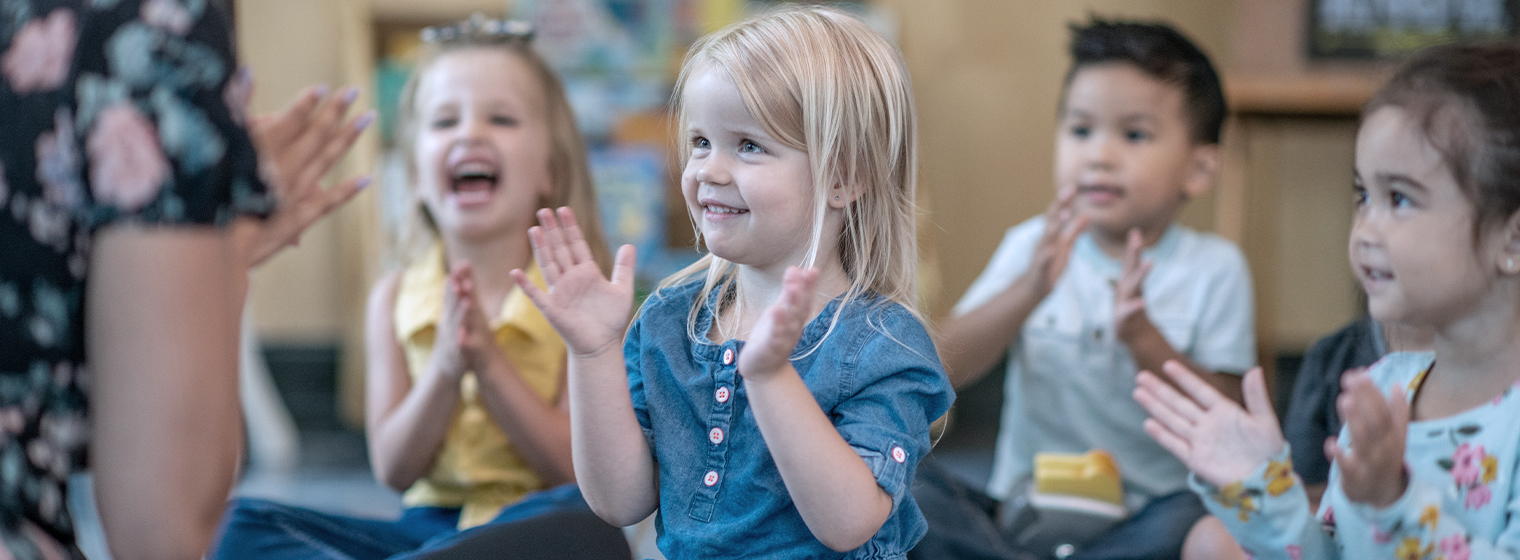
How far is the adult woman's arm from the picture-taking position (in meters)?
0.59

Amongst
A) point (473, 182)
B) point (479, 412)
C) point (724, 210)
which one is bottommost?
point (479, 412)

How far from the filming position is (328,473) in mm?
2309

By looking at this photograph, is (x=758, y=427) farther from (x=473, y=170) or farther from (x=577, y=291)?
(x=473, y=170)

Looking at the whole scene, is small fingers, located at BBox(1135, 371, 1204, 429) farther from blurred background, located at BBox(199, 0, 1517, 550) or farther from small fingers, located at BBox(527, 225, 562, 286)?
blurred background, located at BBox(199, 0, 1517, 550)

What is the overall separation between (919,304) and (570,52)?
193 cm

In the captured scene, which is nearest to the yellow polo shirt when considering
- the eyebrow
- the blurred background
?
the eyebrow

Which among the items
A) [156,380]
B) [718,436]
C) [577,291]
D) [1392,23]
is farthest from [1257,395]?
[1392,23]

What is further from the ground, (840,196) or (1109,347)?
(840,196)

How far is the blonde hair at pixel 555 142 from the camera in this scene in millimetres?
1321

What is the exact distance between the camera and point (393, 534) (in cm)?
116

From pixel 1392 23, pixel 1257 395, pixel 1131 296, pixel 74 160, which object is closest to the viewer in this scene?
pixel 74 160

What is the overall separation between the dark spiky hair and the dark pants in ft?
1.60

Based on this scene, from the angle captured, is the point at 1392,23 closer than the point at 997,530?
No

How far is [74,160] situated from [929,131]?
7.78 feet
